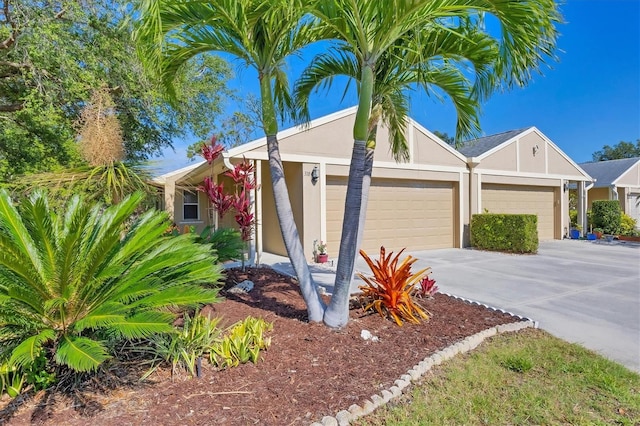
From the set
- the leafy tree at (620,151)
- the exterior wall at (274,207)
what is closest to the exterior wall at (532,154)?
the exterior wall at (274,207)

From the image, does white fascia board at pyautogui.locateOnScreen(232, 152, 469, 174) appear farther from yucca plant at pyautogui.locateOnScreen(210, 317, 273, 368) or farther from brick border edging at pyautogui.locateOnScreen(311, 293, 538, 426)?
brick border edging at pyautogui.locateOnScreen(311, 293, 538, 426)

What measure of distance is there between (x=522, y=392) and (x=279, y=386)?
2.06 metres

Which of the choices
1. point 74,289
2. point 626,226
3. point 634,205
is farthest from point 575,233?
point 74,289

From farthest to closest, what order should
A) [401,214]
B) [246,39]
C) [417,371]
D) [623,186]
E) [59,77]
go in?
1. [623,186]
2. [401,214]
3. [59,77]
4. [246,39]
5. [417,371]

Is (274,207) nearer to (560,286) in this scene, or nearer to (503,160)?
(560,286)

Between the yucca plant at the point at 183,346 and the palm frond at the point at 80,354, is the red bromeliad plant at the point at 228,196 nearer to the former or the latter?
the yucca plant at the point at 183,346

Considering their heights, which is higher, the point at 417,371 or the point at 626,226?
the point at 626,226

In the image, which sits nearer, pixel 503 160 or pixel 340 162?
pixel 340 162

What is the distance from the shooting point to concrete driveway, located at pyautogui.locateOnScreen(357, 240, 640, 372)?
4301 mm

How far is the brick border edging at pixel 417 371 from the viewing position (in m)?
2.57

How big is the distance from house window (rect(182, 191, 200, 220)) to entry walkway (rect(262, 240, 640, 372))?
6.91 metres

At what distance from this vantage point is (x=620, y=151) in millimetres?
46625

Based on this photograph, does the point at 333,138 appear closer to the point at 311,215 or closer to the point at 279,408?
the point at 311,215

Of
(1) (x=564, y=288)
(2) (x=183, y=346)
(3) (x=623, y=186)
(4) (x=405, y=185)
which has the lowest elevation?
(1) (x=564, y=288)
